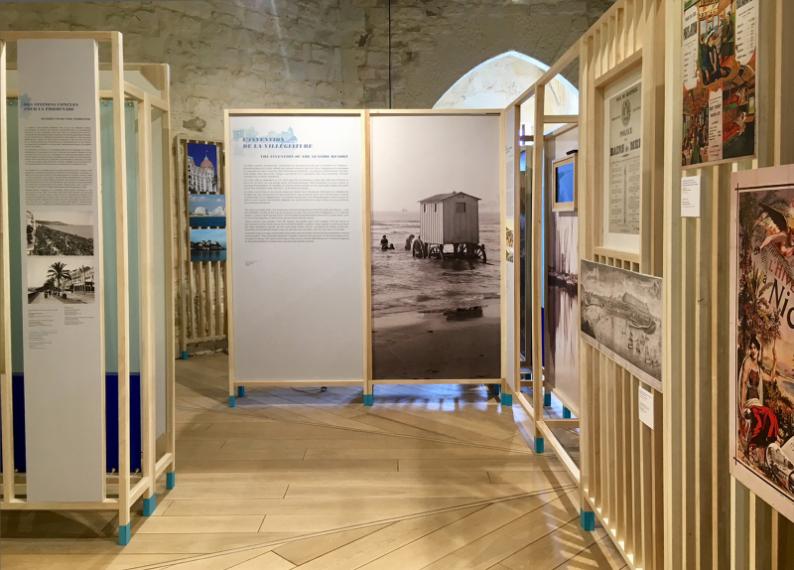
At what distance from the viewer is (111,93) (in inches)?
118

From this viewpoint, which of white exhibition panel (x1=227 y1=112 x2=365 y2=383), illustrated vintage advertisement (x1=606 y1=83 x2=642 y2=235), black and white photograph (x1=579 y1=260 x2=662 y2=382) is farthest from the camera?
white exhibition panel (x1=227 y1=112 x2=365 y2=383)

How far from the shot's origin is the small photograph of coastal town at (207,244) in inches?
290

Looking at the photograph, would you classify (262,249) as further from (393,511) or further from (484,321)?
(393,511)

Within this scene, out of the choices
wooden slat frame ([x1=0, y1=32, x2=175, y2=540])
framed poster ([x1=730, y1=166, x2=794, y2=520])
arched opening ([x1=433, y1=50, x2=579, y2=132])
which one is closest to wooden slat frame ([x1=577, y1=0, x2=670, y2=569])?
framed poster ([x1=730, y1=166, x2=794, y2=520])

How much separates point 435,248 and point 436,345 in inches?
28.6

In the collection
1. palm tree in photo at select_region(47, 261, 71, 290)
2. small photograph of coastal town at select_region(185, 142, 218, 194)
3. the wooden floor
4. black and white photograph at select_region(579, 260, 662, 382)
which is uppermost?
small photograph of coastal town at select_region(185, 142, 218, 194)

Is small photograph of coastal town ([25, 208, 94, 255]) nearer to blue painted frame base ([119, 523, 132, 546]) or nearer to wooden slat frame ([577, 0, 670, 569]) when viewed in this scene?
blue painted frame base ([119, 523, 132, 546])

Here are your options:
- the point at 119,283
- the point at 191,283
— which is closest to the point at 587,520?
the point at 119,283

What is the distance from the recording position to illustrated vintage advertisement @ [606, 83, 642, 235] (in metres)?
2.49

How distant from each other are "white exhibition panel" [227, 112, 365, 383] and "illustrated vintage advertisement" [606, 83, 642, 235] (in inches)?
108

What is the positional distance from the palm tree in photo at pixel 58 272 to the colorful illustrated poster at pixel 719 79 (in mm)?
2353

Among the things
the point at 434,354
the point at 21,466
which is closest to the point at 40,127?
the point at 21,466

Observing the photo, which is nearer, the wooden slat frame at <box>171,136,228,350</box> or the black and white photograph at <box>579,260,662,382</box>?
the black and white photograph at <box>579,260,662,382</box>

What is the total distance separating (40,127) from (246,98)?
488cm
